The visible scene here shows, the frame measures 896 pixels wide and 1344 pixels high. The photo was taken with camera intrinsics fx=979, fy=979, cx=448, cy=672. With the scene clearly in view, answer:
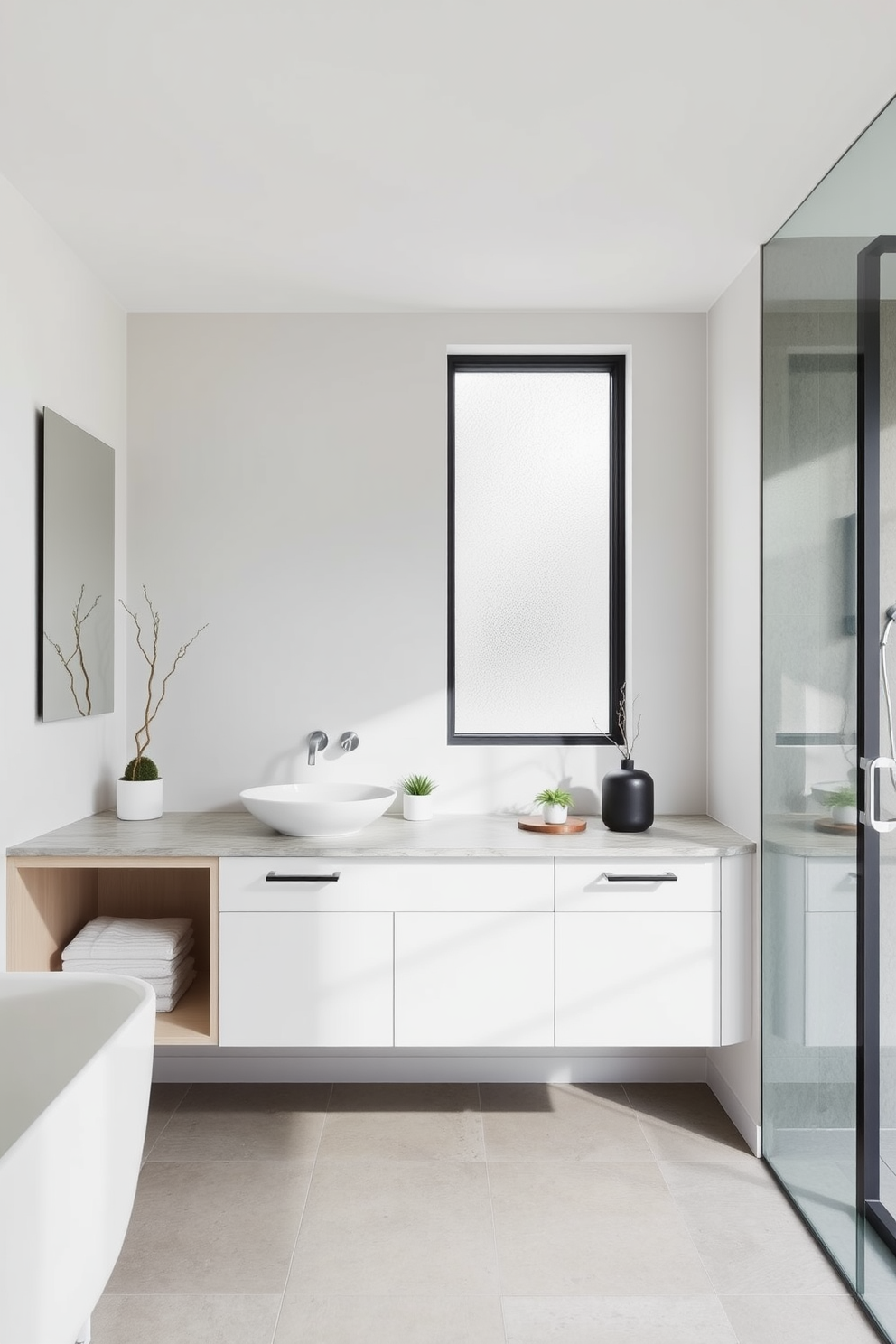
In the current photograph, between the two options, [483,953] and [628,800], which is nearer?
[483,953]

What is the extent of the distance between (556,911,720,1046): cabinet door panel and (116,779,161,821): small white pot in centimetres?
131

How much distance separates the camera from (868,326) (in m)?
2.11

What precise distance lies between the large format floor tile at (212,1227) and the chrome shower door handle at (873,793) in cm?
162

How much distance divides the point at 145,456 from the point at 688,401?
6.00ft

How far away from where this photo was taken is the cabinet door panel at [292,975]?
269 centimetres

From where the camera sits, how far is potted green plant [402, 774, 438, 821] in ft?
10.2

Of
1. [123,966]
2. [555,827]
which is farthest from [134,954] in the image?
[555,827]

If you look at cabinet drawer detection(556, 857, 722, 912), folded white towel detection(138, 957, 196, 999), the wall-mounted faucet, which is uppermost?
the wall-mounted faucet

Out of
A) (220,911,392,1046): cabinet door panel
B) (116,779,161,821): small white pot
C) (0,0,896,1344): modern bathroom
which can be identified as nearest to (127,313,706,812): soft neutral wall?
(0,0,896,1344): modern bathroom

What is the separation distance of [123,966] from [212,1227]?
0.75m

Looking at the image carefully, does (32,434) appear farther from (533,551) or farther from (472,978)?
(472,978)

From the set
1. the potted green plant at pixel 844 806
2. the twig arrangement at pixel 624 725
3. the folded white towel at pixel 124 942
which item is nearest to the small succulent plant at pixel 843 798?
the potted green plant at pixel 844 806

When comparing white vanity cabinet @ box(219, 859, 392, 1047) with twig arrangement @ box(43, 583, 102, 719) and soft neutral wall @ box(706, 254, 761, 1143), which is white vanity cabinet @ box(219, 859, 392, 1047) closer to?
twig arrangement @ box(43, 583, 102, 719)

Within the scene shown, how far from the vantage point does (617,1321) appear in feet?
6.68
